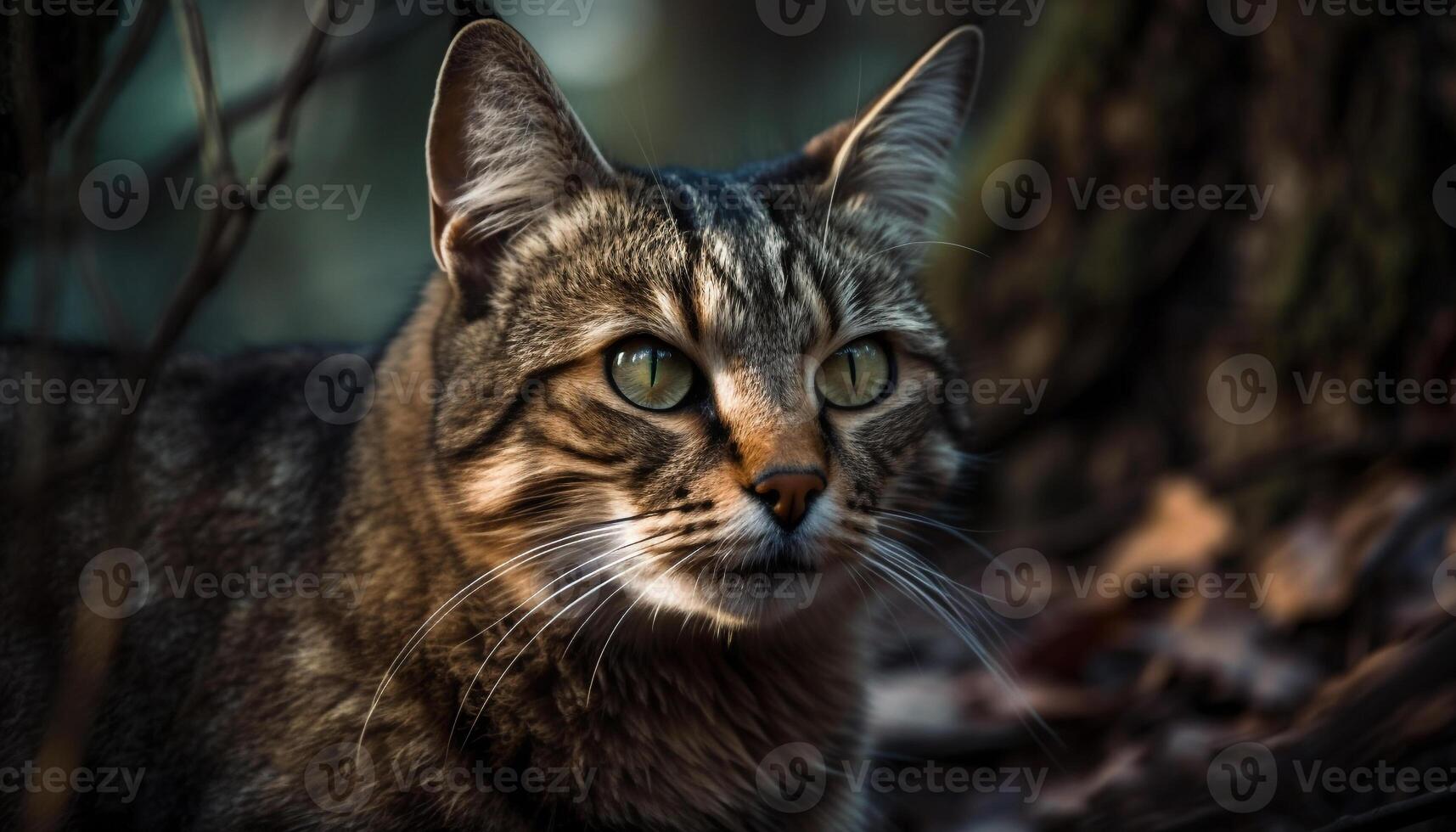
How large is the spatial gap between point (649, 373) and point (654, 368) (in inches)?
0.5

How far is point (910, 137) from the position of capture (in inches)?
122

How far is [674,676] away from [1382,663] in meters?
1.67

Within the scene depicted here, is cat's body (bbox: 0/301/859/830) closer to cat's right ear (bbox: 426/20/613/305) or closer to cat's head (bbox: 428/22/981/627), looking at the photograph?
cat's head (bbox: 428/22/981/627)

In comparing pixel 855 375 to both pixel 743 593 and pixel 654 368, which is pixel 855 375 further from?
pixel 743 593

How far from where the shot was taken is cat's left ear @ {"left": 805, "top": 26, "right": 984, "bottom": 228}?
9.51ft

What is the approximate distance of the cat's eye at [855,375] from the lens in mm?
2635

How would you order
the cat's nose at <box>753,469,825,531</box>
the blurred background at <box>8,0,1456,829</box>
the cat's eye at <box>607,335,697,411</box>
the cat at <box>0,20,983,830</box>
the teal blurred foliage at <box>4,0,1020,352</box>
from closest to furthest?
the cat's nose at <box>753,469,825,531</box> < the cat at <box>0,20,983,830</box> < the cat's eye at <box>607,335,697,411</box> < the blurred background at <box>8,0,1456,829</box> < the teal blurred foliage at <box>4,0,1020,352</box>

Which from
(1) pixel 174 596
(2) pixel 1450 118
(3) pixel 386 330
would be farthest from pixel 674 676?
(2) pixel 1450 118

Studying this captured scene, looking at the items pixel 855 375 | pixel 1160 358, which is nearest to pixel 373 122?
pixel 1160 358

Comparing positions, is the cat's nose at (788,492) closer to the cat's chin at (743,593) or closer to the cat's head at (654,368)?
the cat's head at (654,368)

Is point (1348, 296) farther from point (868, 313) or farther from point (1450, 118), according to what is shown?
point (868, 313)

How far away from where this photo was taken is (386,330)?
3.21m

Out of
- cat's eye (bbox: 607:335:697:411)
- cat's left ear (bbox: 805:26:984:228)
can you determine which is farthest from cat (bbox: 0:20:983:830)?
cat's left ear (bbox: 805:26:984:228)

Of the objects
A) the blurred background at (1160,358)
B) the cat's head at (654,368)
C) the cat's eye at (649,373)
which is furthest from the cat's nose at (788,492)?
the blurred background at (1160,358)
